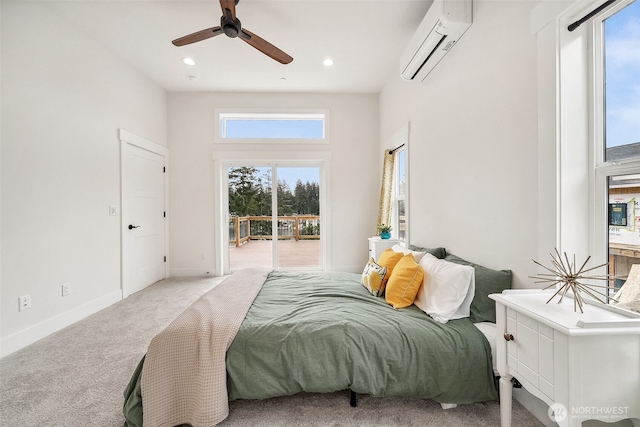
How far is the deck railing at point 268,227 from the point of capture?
4.41 metres

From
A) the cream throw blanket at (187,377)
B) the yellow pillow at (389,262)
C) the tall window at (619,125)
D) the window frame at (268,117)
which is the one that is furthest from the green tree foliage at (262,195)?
the tall window at (619,125)

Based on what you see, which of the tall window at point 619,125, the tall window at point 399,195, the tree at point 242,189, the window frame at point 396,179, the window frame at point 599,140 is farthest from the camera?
the tree at point 242,189

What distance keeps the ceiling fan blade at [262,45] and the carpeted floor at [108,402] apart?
8.90 ft

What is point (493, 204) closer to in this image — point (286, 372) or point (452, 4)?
point (452, 4)

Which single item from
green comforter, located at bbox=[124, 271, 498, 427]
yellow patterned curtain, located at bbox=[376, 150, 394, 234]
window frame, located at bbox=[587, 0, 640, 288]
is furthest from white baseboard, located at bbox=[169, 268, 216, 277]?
window frame, located at bbox=[587, 0, 640, 288]

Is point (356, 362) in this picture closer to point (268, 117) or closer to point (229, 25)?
point (229, 25)

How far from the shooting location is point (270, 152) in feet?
13.8

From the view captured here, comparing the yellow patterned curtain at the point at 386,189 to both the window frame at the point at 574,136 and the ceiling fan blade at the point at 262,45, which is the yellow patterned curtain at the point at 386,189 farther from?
the window frame at the point at 574,136

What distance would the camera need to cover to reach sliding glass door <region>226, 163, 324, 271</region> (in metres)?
4.35

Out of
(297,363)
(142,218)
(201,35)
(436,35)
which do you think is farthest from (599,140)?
(142,218)

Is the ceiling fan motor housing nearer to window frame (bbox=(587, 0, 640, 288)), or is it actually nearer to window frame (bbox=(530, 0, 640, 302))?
window frame (bbox=(530, 0, 640, 302))

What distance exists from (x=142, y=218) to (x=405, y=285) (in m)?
3.63

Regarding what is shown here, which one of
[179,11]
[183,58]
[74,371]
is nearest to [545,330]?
[74,371]

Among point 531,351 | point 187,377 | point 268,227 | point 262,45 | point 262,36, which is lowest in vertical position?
point 187,377
